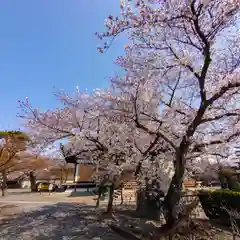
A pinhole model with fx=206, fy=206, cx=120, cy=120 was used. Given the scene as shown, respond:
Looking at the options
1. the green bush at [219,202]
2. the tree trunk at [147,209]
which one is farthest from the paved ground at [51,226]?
the green bush at [219,202]

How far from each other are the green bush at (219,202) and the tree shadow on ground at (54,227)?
3.74 metres

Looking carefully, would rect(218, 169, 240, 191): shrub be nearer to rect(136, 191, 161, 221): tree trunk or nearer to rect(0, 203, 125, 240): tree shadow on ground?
rect(136, 191, 161, 221): tree trunk

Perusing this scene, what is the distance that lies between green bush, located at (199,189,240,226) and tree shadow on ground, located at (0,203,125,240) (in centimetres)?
374

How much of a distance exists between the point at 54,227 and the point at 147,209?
10.9 ft

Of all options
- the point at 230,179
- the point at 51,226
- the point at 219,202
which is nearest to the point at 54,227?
the point at 51,226

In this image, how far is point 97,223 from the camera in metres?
6.14

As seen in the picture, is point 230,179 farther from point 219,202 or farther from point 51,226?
point 51,226

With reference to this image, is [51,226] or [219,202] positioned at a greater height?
[219,202]

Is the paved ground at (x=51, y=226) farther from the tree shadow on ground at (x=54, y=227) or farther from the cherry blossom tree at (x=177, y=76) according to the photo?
the cherry blossom tree at (x=177, y=76)

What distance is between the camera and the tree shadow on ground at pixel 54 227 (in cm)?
498

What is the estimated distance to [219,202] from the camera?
685cm

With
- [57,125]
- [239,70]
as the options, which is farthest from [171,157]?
[57,125]

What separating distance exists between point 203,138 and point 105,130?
124 inches

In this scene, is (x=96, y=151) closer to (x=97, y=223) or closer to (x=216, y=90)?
(x=97, y=223)
